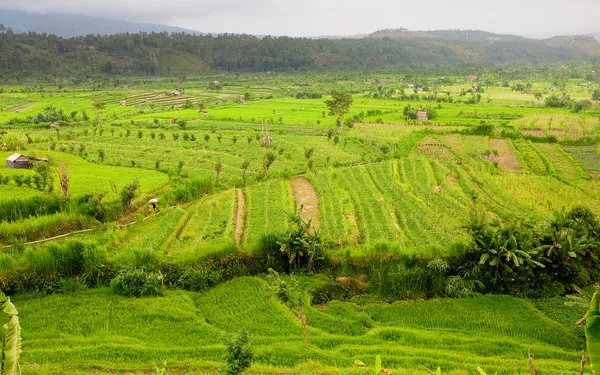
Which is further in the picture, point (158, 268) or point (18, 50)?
point (18, 50)

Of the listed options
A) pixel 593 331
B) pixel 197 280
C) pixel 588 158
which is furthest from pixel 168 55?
pixel 593 331

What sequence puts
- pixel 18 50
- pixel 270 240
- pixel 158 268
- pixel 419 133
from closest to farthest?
pixel 158 268 < pixel 270 240 < pixel 419 133 < pixel 18 50

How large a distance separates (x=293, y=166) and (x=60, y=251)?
20745 mm

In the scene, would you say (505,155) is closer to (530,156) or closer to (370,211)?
(530,156)

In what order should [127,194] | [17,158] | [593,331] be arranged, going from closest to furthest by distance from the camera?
[593,331]
[127,194]
[17,158]

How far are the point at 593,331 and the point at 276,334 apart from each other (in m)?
10.8

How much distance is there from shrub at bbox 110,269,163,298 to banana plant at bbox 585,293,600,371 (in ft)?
47.8

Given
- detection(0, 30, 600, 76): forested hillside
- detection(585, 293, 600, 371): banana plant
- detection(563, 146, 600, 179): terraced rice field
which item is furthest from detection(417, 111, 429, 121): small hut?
detection(0, 30, 600, 76): forested hillside

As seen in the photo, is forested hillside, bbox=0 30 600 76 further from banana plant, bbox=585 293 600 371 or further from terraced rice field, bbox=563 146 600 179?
banana plant, bbox=585 293 600 371

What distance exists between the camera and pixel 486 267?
17484 millimetres

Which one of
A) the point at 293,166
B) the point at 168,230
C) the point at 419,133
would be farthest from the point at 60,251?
the point at 419,133

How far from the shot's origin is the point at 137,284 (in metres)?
16.5

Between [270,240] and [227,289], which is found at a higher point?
[270,240]

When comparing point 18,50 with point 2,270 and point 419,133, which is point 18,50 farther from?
point 2,270
